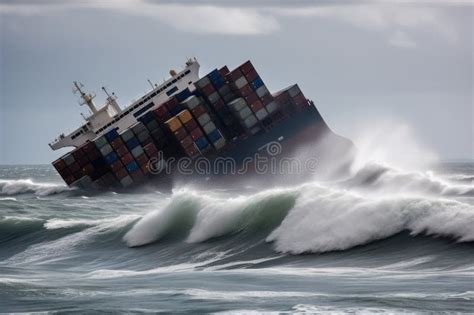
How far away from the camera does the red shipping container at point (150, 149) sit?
78.9 meters

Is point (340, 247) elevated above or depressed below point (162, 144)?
below

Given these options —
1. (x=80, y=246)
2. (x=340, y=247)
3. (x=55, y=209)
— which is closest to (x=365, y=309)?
(x=340, y=247)

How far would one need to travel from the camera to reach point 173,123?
77438 millimetres

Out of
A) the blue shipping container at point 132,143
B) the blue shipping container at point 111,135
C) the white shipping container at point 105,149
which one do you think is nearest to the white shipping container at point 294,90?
the blue shipping container at point 132,143

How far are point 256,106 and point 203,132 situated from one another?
5006mm

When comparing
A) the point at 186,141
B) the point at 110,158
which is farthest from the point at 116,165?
the point at 186,141

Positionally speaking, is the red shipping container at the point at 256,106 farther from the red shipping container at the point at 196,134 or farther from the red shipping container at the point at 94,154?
the red shipping container at the point at 94,154

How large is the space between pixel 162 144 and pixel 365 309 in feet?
207

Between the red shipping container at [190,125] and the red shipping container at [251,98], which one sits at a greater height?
the red shipping container at [251,98]

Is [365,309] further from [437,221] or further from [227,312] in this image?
[437,221]

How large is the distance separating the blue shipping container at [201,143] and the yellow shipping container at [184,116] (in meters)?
1.94

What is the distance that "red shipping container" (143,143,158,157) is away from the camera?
3105 inches

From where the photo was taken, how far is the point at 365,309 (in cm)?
1755

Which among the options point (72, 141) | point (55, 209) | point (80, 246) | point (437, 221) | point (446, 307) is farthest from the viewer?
point (72, 141)
